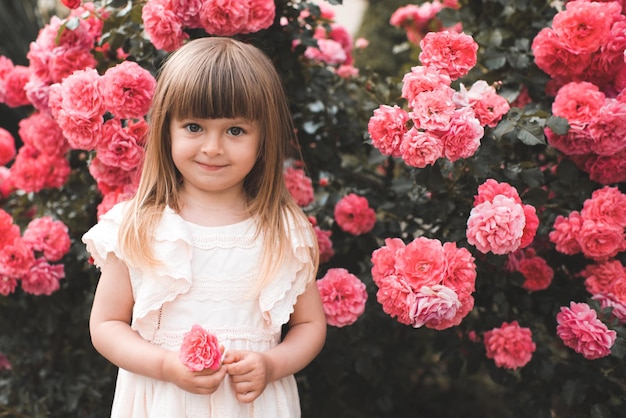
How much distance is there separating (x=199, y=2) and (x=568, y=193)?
1.27 metres

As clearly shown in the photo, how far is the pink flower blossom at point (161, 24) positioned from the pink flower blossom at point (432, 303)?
1004 mm

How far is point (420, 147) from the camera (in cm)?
166

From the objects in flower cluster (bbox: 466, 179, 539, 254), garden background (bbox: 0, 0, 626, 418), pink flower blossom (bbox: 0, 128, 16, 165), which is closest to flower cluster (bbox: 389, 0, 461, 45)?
garden background (bbox: 0, 0, 626, 418)

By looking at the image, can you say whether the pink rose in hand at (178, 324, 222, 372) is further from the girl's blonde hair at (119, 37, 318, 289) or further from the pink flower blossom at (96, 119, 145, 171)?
the pink flower blossom at (96, 119, 145, 171)

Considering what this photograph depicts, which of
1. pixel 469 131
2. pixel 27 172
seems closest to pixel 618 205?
pixel 469 131

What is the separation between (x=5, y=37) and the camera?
140 inches

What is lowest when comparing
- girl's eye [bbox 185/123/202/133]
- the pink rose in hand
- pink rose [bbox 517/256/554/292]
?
pink rose [bbox 517/256/554/292]

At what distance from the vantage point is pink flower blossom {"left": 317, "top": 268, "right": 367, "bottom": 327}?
6.17 feet

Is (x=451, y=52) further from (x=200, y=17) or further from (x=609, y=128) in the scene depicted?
(x=200, y=17)

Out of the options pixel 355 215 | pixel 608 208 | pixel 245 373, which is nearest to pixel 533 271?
pixel 608 208

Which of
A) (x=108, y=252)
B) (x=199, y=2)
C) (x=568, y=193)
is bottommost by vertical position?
(x=568, y=193)

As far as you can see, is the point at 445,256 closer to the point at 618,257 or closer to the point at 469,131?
the point at 469,131

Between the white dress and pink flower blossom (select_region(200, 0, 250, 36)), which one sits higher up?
pink flower blossom (select_region(200, 0, 250, 36))

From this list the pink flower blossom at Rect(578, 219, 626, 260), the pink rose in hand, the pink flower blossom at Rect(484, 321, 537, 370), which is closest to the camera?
the pink rose in hand
